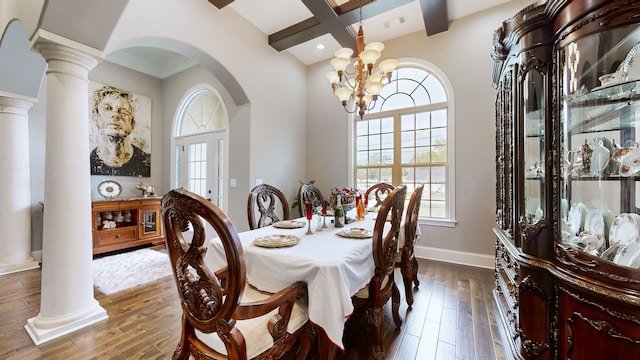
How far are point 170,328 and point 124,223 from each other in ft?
10.2

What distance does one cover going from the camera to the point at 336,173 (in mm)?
4520

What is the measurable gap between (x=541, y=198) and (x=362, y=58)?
1.91 meters

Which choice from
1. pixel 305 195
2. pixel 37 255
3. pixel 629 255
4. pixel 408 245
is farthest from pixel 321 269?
pixel 37 255

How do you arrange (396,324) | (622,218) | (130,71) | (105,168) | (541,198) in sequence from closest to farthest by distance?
(622,218) → (541,198) → (396,324) → (105,168) → (130,71)

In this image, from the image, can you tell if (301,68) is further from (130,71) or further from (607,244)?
(607,244)

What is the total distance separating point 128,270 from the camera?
3225 millimetres

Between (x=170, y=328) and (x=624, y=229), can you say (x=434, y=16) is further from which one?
(x=170, y=328)

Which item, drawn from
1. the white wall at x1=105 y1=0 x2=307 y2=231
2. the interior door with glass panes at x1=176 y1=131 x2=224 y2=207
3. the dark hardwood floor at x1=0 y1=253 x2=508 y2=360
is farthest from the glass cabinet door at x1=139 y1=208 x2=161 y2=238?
the white wall at x1=105 y1=0 x2=307 y2=231

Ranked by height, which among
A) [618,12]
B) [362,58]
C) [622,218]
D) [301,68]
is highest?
[301,68]

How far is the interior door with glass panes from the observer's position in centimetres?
442

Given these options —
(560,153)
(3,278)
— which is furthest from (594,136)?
(3,278)

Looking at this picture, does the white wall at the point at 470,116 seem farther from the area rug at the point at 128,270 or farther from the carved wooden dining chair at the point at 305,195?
the area rug at the point at 128,270

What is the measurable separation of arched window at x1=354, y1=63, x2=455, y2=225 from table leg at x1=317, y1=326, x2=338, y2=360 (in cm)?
297

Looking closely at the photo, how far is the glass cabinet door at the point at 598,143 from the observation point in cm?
125
